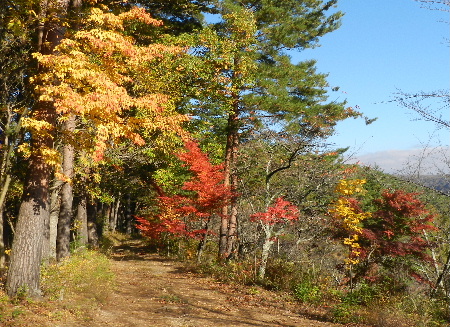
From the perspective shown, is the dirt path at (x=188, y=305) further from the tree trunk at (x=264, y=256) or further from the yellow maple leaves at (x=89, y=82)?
the yellow maple leaves at (x=89, y=82)

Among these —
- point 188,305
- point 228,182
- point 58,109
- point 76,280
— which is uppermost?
point 58,109

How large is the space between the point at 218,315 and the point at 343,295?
421cm

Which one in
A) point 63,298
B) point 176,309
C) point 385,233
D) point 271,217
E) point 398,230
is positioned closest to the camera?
point 63,298

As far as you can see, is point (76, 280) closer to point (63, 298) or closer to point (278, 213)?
point (63, 298)

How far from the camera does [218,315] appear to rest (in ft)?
32.9

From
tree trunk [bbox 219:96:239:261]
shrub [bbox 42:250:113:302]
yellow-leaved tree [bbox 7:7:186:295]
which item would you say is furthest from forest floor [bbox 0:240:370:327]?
tree trunk [bbox 219:96:239:261]

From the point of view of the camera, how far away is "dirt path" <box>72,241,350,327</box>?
30.2 feet

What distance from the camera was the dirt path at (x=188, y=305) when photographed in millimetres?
9219

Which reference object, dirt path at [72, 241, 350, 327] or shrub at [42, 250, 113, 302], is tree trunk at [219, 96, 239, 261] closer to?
dirt path at [72, 241, 350, 327]

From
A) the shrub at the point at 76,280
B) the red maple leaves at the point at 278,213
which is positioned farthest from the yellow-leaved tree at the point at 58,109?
the red maple leaves at the point at 278,213

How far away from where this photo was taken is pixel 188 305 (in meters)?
10.9

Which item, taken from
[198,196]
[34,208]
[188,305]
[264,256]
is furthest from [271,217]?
[34,208]

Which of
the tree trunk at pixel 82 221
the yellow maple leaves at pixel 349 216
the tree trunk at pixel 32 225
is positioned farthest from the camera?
the yellow maple leaves at pixel 349 216

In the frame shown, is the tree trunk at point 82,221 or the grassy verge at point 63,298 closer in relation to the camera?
the grassy verge at point 63,298
